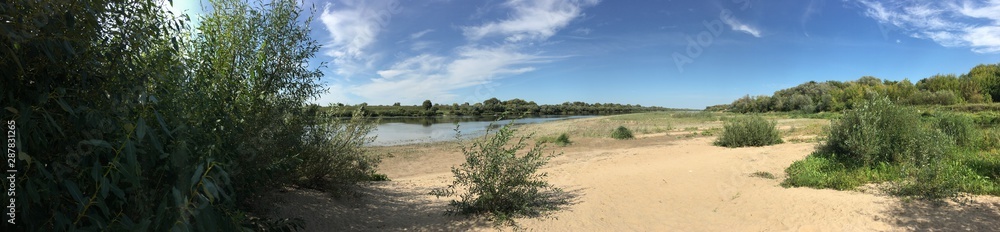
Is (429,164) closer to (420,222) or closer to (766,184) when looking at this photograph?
(420,222)

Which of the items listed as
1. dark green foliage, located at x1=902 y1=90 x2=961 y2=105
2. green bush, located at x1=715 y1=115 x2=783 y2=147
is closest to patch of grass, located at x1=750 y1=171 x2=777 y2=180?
green bush, located at x1=715 y1=115 x2=783 y2=147

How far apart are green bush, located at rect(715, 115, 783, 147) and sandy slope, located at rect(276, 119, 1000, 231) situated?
5.77 m

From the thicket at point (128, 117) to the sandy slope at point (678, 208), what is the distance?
2.15m

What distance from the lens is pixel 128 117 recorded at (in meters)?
2.29

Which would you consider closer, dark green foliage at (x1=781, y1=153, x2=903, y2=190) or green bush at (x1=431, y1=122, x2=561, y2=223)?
green bush at (x1=431, y1=122, x2=561, y2=223)

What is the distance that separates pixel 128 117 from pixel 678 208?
24.5 ft

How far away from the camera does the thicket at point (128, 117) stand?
5.71 ft

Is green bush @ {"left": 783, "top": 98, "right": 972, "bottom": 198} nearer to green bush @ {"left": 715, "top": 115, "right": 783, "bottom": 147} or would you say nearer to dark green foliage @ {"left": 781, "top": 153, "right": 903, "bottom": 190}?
dark green foliage @ {"left": 781, "top": 153, "right": 903, "bottom": 190}

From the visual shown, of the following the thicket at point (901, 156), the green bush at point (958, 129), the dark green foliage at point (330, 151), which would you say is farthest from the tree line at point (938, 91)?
the dark green foliage at point (330, 151)

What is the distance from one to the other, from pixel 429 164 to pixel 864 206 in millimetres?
13417

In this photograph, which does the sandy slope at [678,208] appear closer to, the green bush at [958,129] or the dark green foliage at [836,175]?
the dark green foliage at [836,175]

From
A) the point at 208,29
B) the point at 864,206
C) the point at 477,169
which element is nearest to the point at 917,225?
the point at 864,206

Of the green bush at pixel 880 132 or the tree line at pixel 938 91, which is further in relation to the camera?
the tree line at pixel 938 91

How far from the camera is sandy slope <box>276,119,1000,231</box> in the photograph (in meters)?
6.05
